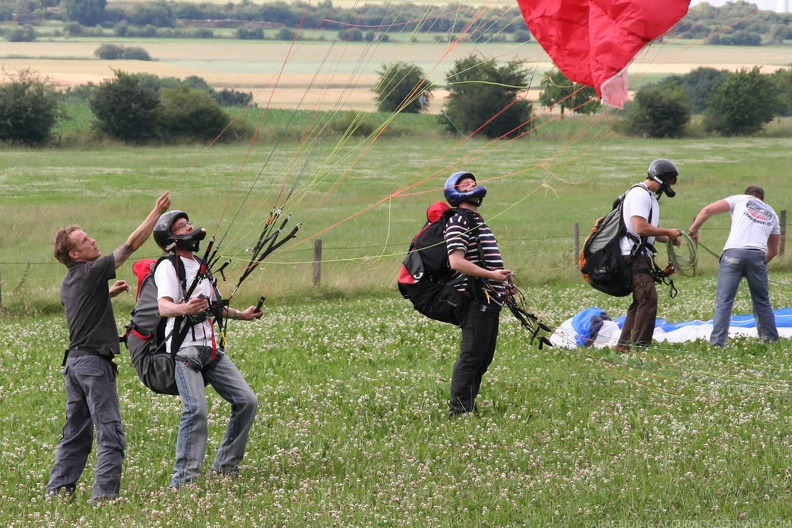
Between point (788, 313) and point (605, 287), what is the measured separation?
13.5 ft

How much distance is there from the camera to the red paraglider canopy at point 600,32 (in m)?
6.41

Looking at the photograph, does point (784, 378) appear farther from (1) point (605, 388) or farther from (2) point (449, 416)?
(2) point (449, 416)

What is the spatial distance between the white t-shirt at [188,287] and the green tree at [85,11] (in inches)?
4546

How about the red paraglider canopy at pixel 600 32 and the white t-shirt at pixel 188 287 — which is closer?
the red paraglider canopy at pixel 600 32

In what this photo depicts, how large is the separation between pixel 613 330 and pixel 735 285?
1616 millimetres

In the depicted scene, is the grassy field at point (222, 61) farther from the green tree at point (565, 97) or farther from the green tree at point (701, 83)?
the green tree at point (565, 97)

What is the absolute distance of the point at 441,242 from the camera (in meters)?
8.77

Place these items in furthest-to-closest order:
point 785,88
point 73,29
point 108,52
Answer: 1. point 73,29
2. point 108,52
3. point 785,88

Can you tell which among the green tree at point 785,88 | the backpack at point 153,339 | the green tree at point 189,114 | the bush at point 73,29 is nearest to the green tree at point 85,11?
the bush at point 73,29

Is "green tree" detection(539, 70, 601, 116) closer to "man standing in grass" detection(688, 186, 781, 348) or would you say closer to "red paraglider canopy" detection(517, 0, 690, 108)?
"red paraglider canopy" detection(517, 0, 690, 108)

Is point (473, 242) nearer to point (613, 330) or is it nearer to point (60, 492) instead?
point (60, 492)

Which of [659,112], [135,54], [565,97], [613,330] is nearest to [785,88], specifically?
[659,112]

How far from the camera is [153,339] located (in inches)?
291

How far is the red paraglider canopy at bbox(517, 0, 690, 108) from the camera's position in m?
6.41
